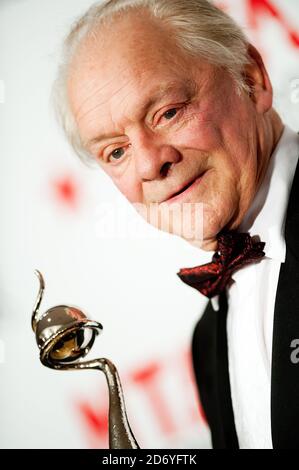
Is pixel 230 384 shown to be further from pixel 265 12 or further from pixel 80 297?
pixel 265 12

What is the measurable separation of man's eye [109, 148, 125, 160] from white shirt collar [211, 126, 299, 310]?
11.8 inches

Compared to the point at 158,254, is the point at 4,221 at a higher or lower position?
higher

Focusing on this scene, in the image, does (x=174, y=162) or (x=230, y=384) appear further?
(x=230, y=384)

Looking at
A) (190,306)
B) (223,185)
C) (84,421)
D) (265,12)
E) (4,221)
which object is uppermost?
(265,12)

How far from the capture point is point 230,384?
1247 mm

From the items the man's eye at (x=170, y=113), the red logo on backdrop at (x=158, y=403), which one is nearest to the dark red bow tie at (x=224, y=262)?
the man's eye at (x=170, y=113)

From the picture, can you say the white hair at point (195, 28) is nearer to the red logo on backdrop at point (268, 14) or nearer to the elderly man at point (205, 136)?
the elderly man at point (205, 136)

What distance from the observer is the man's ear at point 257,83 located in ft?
3.74

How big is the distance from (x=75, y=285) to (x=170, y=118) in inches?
24.5

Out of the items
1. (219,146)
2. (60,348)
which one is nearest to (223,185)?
(219,146)

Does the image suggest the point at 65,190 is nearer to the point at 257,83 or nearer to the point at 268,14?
the point at 257,83

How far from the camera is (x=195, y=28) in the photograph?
43.4 inches

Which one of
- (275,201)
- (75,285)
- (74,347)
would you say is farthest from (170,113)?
(75,285)

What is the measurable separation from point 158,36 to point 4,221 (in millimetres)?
688
